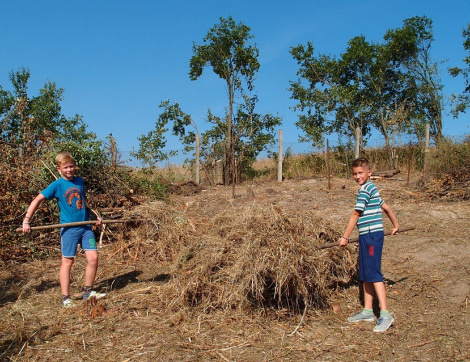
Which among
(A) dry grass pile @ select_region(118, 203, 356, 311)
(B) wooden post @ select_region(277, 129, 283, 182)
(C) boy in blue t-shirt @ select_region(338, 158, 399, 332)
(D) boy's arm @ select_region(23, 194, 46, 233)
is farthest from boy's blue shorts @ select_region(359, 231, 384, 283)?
(B) wooden post @ select_region(277, 129, 283, 182)

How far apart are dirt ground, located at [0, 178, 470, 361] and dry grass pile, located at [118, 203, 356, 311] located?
4.7 inches

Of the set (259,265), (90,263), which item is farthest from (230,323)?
(90,263)

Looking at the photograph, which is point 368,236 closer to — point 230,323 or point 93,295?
point 230,323

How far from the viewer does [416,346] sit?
312cm

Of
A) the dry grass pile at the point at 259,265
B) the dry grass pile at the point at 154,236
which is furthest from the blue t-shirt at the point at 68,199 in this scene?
the dry grass pile at the point at 154,236

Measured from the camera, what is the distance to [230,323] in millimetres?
3510

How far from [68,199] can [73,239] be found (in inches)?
15.8

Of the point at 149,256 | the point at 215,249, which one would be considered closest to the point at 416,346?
the point at 215,249

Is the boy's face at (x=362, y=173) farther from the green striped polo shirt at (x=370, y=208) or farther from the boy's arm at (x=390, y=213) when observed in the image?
the boy's arm at (x=390, y=213)

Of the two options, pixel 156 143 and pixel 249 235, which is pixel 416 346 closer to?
pixel 249 235

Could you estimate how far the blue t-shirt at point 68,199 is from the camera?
4.04 metres

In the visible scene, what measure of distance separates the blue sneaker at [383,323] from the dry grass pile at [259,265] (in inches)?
20.9

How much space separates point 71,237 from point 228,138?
34.0 feet

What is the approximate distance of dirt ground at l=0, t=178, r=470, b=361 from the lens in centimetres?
305
